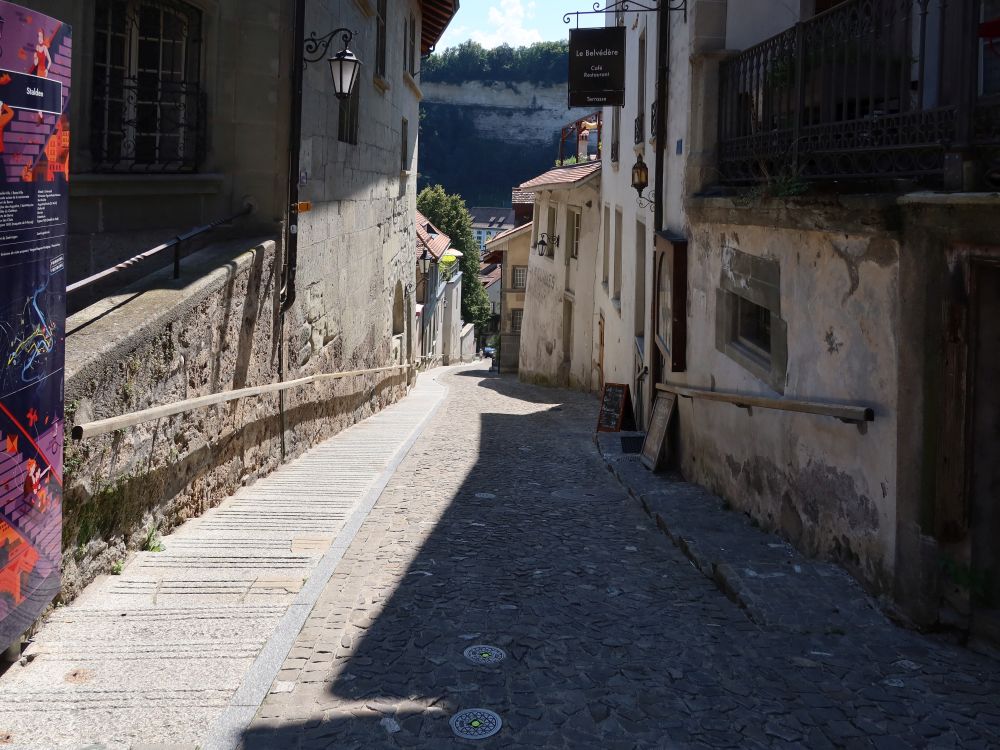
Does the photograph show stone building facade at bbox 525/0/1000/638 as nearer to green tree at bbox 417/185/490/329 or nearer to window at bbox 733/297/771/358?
window at bbox 733/297/771/358

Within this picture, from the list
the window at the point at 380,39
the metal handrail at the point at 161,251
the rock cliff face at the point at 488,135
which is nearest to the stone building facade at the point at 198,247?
the metal handrail at the point at 161,251

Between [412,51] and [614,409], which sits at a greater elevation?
[412,51]

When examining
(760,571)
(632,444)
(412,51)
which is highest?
(412,51)

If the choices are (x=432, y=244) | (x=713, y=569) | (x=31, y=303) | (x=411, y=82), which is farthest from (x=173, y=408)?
(x=432, y=244)

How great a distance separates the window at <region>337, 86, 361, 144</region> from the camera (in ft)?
39.8

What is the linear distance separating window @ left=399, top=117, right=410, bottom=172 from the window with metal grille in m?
9.94

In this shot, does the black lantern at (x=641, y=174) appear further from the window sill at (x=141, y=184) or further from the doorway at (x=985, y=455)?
the doorway at (x=985, y=455)

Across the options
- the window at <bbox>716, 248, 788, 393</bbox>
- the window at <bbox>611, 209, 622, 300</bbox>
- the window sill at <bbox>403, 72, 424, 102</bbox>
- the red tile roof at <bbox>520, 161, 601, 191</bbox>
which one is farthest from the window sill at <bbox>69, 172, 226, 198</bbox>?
the red tile roof at <bbox>520, 161, 601, 191</bbox>

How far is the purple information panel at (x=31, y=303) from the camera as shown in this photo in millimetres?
3910

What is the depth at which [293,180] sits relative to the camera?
907cm

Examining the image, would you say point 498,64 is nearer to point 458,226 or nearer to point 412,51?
point 458,226

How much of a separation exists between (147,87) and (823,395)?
5926 mm

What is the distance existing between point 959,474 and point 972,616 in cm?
69

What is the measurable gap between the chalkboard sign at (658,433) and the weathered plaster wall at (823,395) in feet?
4.53
